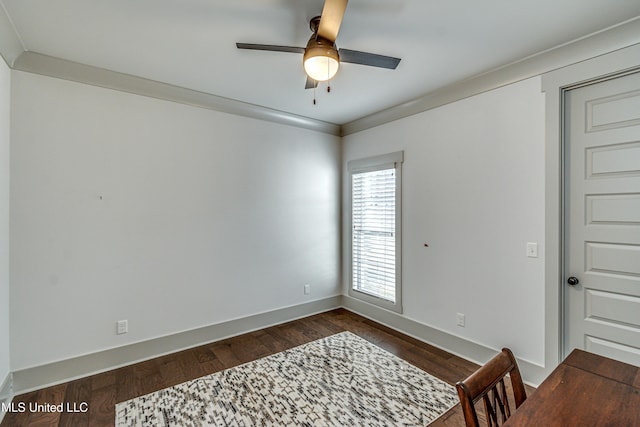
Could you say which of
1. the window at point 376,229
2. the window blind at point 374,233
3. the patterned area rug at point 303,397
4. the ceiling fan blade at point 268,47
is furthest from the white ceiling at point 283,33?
the patterned area rug at point 303,397

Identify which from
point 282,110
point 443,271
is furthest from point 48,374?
point 443,271

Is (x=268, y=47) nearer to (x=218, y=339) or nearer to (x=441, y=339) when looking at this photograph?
(x=218, y=339)

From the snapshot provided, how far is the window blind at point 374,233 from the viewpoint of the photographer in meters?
3.57

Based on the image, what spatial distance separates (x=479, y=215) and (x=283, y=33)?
2.26 meters

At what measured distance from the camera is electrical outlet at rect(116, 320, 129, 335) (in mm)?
2637

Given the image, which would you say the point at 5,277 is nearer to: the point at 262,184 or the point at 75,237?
the point at 75,237

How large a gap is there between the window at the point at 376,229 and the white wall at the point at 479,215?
0.44 feet

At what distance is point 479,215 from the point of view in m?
2.72

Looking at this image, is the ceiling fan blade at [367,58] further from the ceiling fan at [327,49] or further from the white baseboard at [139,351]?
the white baseboard at [139,351]

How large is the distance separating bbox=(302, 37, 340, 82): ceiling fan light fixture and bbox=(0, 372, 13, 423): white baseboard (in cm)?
300

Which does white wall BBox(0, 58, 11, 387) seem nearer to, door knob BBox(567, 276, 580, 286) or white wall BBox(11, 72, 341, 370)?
white wall BBox(11, 72, 341, 370)

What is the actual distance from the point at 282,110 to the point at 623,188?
3159 millimetres

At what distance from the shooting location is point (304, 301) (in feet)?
12.7

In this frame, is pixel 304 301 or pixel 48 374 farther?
pixel 304 301
